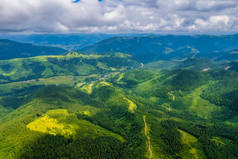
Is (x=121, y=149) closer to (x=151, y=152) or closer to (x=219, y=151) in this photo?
(x=151, y=152)

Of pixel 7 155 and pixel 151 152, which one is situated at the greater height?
pixel 7 155

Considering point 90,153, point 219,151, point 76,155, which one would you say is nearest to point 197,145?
point 219,151

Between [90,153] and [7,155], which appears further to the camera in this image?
[90,153]

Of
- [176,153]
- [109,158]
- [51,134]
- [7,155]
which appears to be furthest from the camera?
[51,134]

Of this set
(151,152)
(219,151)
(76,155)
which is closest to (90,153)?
(76,155)

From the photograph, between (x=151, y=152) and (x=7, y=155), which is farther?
(x=151, y=152)

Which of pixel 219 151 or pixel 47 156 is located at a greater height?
pixel 47 156

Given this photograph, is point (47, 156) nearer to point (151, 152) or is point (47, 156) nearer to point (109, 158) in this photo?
point (109, 158)

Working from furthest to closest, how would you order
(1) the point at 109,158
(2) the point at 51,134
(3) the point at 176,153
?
1. (2) the point at 51,134
2. (3) the point at 176,153
3. (1) the point at 109,158

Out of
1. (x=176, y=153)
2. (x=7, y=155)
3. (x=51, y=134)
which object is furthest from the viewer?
(x=51, y=134)
